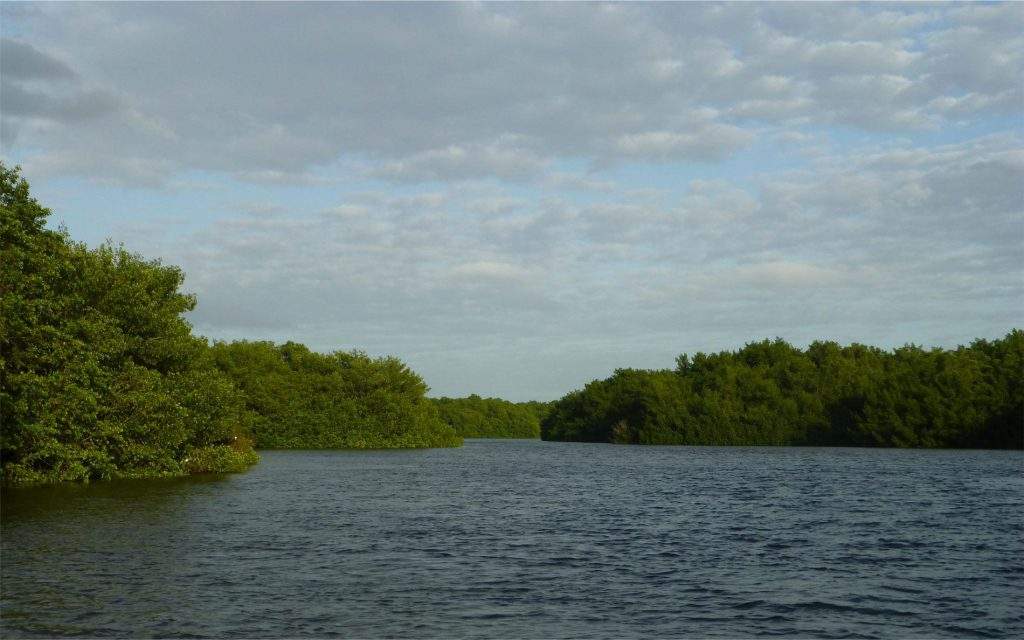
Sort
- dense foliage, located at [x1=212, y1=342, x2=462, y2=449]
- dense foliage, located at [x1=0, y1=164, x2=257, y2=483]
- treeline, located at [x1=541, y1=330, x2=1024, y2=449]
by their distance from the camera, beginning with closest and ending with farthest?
dense foliage, located at [x1=0, y1=164, x2=257, y2=483] → treeline, located at [x1=541, y1=330, x2=1024, y2=449] → dense foliage, located at [x1=212, y1=342, x2=462, y2=449]

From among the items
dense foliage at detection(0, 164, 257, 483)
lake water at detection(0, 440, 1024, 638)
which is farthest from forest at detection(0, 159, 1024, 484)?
lake water at detection(0, 440, 1024, 638)

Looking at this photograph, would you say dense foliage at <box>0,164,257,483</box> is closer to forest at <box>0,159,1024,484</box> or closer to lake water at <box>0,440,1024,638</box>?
forest at <box>0,159,1024,484</box>

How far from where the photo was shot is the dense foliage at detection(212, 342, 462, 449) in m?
135

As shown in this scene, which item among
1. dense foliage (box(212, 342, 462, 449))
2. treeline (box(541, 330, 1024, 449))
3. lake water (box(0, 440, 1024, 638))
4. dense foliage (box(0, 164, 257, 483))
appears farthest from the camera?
dense foliage (box(212, 342, 462, 449))

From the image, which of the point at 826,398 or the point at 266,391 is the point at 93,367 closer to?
the point at 266,391

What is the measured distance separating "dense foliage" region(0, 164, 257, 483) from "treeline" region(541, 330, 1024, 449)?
94549 millimetres

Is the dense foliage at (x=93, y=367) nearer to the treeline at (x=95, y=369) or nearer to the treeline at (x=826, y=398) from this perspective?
the treeline at (x=95, y=369)

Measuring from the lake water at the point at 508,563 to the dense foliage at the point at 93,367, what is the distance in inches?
137

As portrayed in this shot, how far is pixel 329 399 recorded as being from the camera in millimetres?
139250

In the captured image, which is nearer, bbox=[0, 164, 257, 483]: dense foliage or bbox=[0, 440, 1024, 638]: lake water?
bbox=[0, 440, 1024, 638]: lake water

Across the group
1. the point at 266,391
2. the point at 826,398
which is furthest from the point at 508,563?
the point at 826,398

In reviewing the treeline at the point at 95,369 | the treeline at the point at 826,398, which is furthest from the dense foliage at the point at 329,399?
the treeline at the point at 95,369

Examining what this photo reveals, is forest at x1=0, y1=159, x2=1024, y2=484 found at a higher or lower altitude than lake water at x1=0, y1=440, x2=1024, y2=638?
higher

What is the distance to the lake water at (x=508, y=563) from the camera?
62.3 ft
